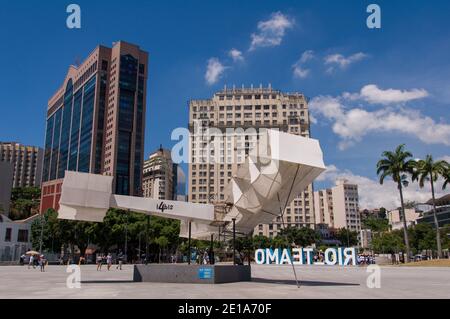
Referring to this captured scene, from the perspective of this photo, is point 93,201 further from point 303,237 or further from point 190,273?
point 303,237

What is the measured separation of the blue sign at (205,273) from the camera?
23094 millimetres

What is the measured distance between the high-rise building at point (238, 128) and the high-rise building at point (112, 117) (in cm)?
2207

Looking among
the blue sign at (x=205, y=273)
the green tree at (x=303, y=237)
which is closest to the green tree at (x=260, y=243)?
the green tree at (x=303, y=237)

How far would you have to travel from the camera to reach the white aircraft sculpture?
65.5 feet

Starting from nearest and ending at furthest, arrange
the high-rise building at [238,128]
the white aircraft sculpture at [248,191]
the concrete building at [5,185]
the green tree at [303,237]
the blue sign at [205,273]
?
the white aircraft sculpture at [248,191], the blue sign at [205,273], the concrete building at [5,185], the green tree at [303,237], the high-rise building at [238,128]

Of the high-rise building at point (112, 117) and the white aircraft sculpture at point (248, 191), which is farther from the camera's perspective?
the high-rise building at point (112, 117)

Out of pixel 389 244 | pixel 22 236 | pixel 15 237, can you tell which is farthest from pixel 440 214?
pixel 15 237

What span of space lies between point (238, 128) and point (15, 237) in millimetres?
91983

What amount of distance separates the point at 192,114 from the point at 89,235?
296 ft

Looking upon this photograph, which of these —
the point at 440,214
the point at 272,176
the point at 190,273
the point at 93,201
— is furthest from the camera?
the point at 440,214

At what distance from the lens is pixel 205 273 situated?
23.2 metres

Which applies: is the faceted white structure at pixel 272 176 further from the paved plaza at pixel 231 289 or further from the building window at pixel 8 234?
the building window at pixel 8 234

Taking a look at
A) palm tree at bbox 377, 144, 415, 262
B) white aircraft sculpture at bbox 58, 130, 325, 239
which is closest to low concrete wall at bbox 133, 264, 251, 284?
white aircraft sculpture at bbox 58, 130, 325, 239
